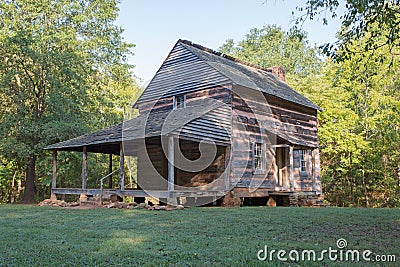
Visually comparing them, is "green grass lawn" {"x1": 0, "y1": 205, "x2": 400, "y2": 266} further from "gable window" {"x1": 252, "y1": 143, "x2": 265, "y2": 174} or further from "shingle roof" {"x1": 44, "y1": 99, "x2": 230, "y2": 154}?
"gable window" {"x1": 252, "y1": 143, "x2": 265, "y2": 174}

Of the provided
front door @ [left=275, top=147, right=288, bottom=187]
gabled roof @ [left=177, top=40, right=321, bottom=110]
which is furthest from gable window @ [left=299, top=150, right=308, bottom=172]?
gabled roof @ [left=177, top=40, right=321, bottom=110]

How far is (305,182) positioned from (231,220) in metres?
12.4

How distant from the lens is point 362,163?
1019 inches

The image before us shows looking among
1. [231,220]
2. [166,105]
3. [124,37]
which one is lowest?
[231,220]

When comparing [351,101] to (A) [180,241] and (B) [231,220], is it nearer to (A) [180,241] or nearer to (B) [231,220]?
(B) [231,220]

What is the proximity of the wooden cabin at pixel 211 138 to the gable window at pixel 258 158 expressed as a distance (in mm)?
45

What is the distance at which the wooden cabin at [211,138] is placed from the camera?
15047 mm

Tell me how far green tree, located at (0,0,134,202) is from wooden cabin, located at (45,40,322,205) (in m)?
3.20

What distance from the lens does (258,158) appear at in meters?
17.8

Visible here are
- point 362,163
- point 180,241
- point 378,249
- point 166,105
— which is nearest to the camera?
point 378,249

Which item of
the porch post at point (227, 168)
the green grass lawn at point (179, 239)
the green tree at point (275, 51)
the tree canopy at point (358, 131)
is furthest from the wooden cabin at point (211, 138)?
the green tree at point (275, 51)

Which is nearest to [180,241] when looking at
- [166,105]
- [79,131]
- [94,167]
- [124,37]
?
[166,105]

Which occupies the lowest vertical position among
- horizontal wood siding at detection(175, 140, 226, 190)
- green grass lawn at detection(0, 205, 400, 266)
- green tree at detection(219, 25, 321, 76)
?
green grass lawn at detection(0, 205, 400, 266)

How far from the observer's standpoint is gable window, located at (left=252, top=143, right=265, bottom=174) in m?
17.4
